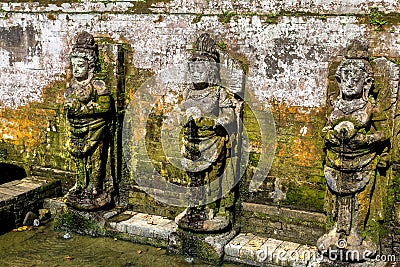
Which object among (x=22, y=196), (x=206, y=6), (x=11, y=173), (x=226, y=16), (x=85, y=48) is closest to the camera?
(x=226, y=16)

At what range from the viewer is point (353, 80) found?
233 inches

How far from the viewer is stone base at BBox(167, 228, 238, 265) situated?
686 cm

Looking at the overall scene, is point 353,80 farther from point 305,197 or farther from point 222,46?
point 222,46

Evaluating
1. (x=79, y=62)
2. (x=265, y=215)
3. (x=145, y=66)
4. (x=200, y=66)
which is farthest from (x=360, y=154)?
(x=79, y=62)

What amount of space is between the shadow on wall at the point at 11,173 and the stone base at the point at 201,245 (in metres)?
3.60

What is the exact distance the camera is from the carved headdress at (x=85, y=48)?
7.59 m

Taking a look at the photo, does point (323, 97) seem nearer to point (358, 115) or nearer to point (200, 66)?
point (358, 115)

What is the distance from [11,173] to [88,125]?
2594 mm

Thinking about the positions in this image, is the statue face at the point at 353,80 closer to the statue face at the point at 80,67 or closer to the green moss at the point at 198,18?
the green moss at the point at 198,18

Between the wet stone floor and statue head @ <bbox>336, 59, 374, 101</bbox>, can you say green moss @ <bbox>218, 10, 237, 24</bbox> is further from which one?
the wet stone floor

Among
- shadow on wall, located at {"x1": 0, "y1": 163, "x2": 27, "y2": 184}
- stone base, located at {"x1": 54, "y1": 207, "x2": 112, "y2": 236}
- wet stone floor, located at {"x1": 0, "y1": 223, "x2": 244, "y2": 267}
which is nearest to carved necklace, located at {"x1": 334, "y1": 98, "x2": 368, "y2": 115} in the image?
wet stone floor, located at {"x1": 0, "y1": 223, "x2": 244, "y2": 267}

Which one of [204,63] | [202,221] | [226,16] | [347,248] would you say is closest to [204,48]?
[204,63]

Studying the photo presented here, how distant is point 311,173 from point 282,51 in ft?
5.61

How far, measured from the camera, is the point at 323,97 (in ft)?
22.2
